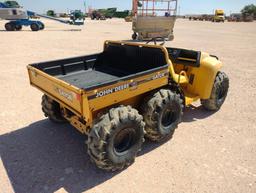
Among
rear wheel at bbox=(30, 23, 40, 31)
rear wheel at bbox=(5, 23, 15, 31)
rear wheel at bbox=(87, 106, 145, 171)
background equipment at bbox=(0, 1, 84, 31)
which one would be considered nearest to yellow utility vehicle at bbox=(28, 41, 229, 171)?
rear wheel at bbox=(87, 106, 145, 171)

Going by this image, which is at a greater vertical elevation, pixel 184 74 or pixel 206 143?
pixel 184 74

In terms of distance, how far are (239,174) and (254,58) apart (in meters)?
9.49

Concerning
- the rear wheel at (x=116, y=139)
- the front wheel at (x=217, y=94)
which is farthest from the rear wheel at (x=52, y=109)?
the front wheel at (x=217, y=94)

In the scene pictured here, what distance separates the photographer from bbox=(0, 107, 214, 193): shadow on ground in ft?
9.59

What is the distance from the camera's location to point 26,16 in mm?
21750

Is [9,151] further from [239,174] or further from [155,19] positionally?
[155,19]

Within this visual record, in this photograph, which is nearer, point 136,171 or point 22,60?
point 136,171

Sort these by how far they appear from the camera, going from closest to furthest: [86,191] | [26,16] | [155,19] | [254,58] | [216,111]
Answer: [86,191] < [216,111] < [254,58] < [155,19] < [26,16]

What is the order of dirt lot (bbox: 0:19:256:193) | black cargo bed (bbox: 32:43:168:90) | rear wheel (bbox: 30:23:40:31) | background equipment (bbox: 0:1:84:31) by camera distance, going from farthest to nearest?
rear wheel (bbox: 30:23:40:31)
background equipment (bbox: 0:1:84:31)
black cargo bed (bbox: 32:43:168:90)
dirt lot (bbox: 0:19:256:193)

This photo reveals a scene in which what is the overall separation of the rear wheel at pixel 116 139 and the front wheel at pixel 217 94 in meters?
2.24

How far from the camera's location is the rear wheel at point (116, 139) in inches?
111

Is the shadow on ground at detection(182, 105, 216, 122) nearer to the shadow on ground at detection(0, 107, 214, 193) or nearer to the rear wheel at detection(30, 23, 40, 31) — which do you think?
the shadow on ground at detection(0, 107, 214, 193)

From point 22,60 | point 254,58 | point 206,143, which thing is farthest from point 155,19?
point 206,143

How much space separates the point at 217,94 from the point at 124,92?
2661 millimetres
